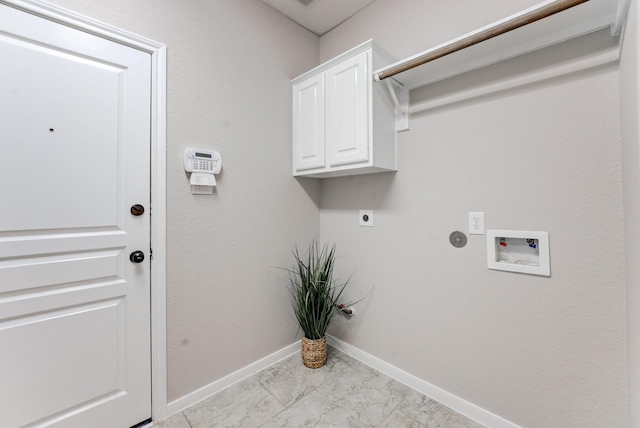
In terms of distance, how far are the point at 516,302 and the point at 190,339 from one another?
1796 mm

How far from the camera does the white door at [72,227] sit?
45.4 inches

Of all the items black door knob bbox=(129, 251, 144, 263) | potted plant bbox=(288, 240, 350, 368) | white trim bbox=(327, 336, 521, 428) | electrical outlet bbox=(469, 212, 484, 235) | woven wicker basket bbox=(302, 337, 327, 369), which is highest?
electrical outlet bbox=(469, 212, 484, 235)

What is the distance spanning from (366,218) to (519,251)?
92 cm

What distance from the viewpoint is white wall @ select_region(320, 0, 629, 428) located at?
116 centimetres

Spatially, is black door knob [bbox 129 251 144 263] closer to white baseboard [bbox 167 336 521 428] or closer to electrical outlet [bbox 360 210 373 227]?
white baseboard [bbox 167 336 521 428]

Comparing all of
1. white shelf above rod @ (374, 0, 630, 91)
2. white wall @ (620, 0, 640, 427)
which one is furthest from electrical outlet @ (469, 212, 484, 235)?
white shelf above rod @ (374, 0, 630, 91)

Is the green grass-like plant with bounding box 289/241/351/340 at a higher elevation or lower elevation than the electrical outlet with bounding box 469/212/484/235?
lower

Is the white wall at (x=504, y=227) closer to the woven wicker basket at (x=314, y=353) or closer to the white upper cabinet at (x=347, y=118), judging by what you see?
the white upper cabinet at (x=347, y=118)

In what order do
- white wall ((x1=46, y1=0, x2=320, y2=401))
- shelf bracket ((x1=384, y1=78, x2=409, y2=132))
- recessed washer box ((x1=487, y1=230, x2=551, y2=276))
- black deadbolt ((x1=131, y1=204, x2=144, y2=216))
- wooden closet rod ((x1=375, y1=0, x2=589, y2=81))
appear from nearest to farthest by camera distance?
wooden closet rod ((x1=375, y1=0, x2=589, y2=81))
recessed washer box ((x1=487, y1=230, x2=551, y2=276))
black deadbolt ((x1=131, y1=204, x2=144, y2=216))
white wall ((x1=46, y1=0, x2=320, y2=401))
shelf bracket ((x1=384, y1=78, x2=409, y2=132))

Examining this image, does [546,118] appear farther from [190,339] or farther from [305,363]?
[190,339]

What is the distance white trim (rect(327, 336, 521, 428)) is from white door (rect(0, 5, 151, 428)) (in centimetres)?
135

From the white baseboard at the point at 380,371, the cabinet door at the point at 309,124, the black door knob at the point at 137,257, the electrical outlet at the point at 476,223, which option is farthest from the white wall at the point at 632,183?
the black door knob at the point at 137,257

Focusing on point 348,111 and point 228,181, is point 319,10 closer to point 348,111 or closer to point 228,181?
point 348,111

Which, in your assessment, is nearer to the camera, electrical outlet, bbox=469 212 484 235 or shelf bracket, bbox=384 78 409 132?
electrical outlet, bbox=469 212 484 235
